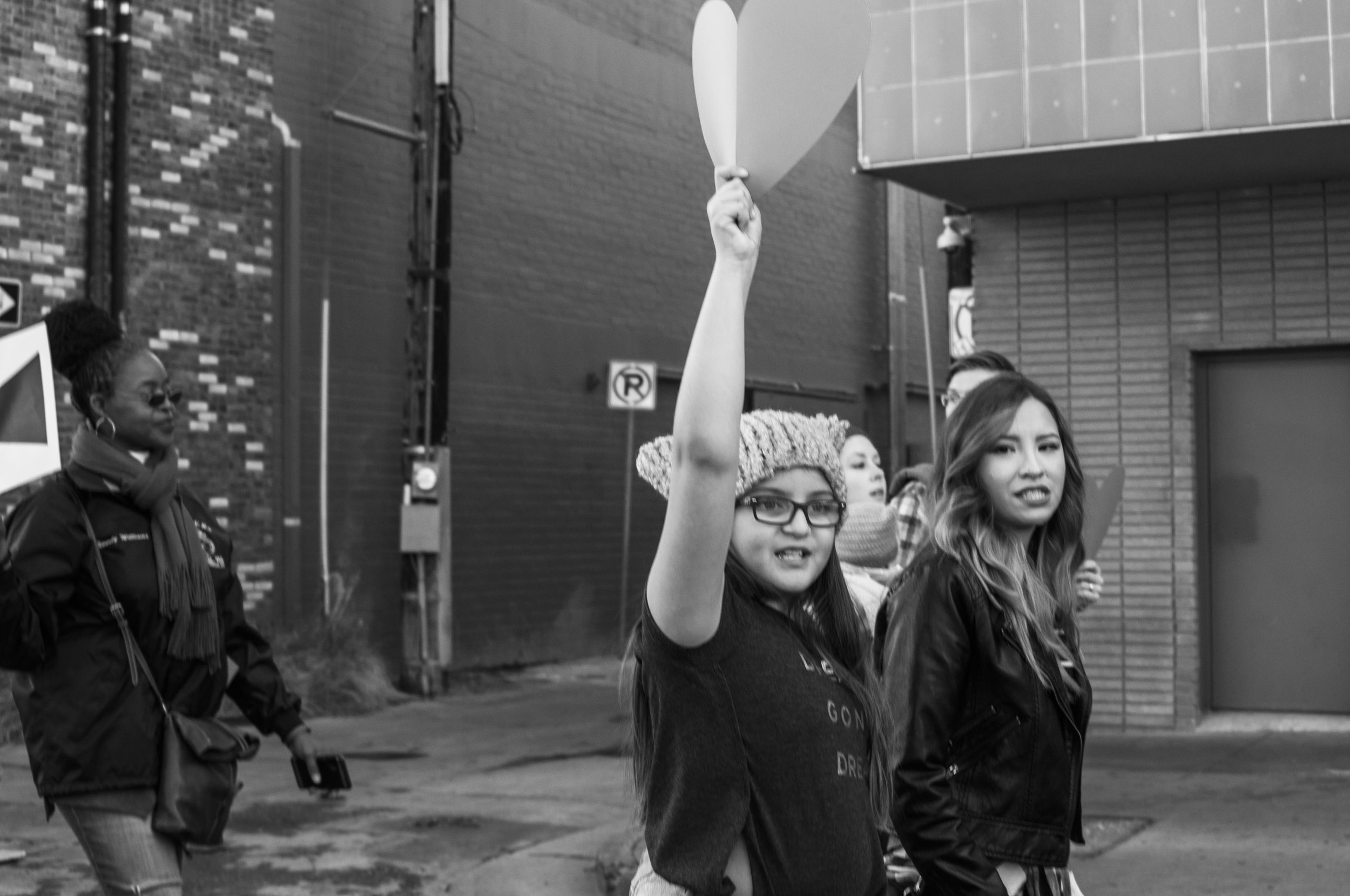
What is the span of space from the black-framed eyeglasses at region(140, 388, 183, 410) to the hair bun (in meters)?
0.17

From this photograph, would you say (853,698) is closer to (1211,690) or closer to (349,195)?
(1211,690)

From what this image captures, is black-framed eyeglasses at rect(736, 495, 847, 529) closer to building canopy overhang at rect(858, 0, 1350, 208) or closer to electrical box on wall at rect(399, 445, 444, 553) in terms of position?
building canopy overhang at rect(858, 0, 1350, 208)

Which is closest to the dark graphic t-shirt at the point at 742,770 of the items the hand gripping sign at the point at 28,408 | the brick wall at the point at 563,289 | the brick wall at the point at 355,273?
the hand gripping sign at the point at 28,408

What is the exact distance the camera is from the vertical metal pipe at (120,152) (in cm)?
1338

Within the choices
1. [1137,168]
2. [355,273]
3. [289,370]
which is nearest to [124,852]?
[1137,168]

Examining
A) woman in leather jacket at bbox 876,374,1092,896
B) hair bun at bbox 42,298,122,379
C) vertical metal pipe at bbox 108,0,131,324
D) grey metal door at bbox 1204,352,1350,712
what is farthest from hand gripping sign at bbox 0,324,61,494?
vertical metal pipe at bbox 108,0,131,324

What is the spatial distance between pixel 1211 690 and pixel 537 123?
357 inches

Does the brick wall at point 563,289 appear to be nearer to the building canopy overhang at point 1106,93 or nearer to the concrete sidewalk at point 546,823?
the concrete sidewalk at point 546,823

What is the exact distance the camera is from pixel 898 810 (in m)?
3.30

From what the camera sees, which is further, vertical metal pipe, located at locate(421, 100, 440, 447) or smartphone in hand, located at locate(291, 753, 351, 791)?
vertical metal pipe, located at locate(421, 100, 440, 447)

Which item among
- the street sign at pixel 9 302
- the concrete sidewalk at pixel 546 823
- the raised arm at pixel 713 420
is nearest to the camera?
the raised arm at pixel 713 420

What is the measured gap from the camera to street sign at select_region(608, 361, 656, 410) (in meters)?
16.4

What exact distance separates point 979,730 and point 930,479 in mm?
671

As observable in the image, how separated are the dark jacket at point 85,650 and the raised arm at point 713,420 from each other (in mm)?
2080
